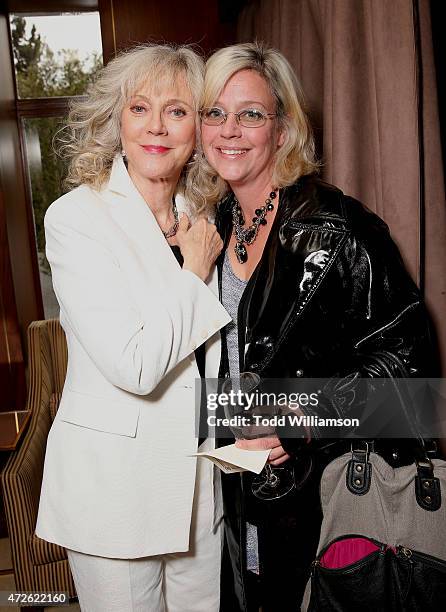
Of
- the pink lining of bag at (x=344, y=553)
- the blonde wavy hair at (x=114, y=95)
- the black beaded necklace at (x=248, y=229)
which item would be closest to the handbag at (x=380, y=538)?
the pink lining of bag at (x=344, y=553)

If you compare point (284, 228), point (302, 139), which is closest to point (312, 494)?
point (284, 228)

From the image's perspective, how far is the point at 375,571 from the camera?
54.8 inches

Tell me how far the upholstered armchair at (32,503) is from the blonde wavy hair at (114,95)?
1.27 meters

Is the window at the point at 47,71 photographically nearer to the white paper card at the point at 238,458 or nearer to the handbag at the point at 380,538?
the white paper card at the point at 238,458

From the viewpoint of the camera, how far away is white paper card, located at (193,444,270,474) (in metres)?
1.38

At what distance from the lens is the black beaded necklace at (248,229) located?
1.80 meters

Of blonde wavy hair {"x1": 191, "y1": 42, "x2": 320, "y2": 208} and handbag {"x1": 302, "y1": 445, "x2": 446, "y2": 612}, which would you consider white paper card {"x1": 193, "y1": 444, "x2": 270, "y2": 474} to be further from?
blonde wavy hair {"x1": 191, "y1": 42, "x2": 320, "y2": 208}

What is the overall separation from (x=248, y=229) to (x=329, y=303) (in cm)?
38

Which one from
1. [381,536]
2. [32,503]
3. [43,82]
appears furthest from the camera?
[43,82]

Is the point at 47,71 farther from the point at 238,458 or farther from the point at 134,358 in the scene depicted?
the point at 238,458

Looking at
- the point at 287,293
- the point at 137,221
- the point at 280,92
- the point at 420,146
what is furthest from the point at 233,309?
the point at 420,146

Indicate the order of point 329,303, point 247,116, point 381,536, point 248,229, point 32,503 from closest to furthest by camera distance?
point 381,536 < point 329,303 < point 247,116 < point 248,229 < point 32,503

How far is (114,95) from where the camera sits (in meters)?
1.82

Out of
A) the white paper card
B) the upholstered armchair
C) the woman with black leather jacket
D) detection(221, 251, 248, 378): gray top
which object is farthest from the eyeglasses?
the upholstered armchair
